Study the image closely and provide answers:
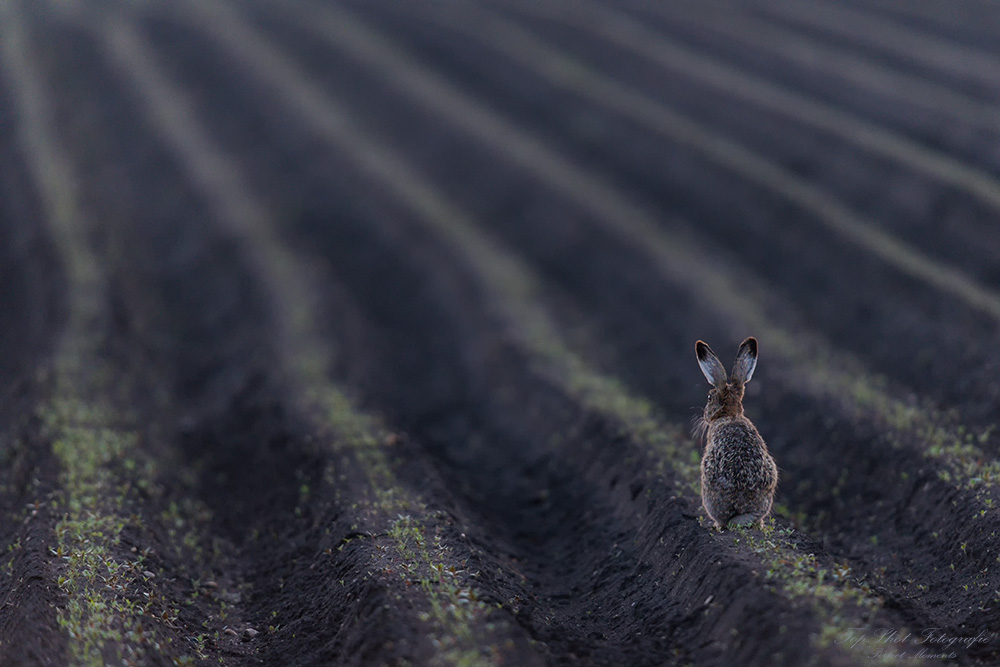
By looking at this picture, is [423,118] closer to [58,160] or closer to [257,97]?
[257,97]

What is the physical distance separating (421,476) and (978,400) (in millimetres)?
8884

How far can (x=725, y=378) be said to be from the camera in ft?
33.1

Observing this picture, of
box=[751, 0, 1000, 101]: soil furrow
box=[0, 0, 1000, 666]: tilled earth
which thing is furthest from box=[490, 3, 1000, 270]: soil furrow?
box=[751, 0, 1000, 101]: soil furrow

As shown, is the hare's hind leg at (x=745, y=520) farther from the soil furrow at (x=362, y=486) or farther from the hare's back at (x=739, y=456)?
the soil furrow at (x=362, y=486)

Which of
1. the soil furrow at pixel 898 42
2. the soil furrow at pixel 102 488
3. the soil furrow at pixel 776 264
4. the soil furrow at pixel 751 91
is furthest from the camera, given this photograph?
the soil furrow at pixel 898 42

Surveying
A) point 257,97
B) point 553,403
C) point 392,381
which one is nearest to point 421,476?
point 553,403

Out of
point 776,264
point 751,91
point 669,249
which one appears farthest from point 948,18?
point 669,249

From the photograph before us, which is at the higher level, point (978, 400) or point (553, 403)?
point (978, 400)

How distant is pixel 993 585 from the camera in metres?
9.59

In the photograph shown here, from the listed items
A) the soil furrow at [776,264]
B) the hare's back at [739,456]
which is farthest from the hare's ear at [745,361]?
the soil furrow at [776,264]

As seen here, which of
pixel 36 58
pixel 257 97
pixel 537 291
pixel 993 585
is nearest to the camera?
pixel 993 585

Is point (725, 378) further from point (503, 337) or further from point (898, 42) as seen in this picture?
point (898, 42)

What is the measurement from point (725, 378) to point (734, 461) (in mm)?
962

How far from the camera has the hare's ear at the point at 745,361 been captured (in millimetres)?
9766
